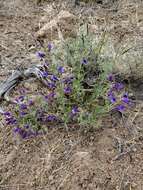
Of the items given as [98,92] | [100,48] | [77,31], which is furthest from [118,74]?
[77,31]

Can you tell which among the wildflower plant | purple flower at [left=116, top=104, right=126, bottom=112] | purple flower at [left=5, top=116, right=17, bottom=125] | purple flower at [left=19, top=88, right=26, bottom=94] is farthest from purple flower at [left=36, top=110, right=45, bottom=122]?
purple flower at [left=116, top=104, right=126, bottom=112]

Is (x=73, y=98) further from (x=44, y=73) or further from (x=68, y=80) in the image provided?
(x=44, y=73)

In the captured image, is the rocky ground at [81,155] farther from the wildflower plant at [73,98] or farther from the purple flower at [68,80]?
the purple flower at [68,80]

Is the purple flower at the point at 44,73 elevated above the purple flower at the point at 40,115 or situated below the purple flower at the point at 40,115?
above

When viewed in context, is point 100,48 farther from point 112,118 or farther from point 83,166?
point 83,166

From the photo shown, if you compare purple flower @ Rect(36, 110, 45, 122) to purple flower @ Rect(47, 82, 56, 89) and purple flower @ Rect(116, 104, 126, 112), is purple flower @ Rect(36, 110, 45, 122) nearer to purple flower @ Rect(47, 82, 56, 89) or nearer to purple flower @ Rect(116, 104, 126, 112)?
purple flower @ Rect(47, 82, 56, 89)

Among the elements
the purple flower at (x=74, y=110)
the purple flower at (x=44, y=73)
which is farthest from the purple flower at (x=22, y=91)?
the purple flower at (x=74, y=110)

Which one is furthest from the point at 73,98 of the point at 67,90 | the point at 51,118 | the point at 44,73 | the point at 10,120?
the point at 10,120

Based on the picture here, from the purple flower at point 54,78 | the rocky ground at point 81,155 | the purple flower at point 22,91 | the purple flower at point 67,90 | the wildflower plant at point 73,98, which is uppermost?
the purple flower at point 54,78
